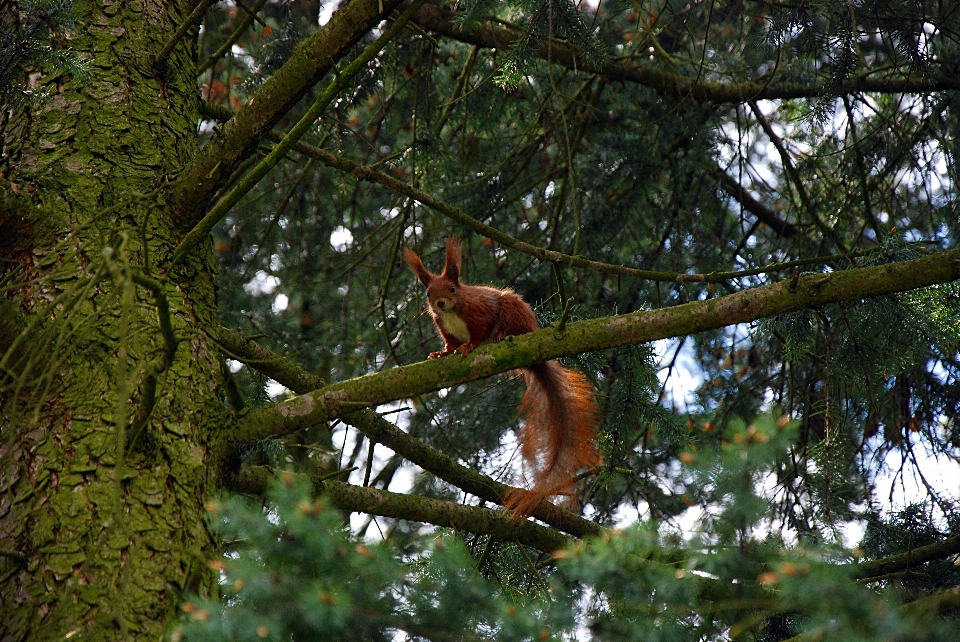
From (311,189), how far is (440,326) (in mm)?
1230

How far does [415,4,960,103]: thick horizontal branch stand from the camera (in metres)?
3.36

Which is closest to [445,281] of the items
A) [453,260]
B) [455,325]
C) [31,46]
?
[453,260]

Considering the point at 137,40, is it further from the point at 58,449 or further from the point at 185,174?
the point at 58,449

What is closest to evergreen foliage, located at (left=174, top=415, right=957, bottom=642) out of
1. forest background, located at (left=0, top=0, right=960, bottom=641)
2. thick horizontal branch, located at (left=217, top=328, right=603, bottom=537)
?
forest background, located at (left=0, top=0, right=960, bottom=641)

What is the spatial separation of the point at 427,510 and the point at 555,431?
691 mm

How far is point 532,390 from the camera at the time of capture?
10.5 feet

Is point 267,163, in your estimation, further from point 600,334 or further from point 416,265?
point 416,265

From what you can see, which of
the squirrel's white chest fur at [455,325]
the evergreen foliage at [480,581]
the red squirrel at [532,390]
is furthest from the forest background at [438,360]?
the squirrel's white chest fur at [455,325]

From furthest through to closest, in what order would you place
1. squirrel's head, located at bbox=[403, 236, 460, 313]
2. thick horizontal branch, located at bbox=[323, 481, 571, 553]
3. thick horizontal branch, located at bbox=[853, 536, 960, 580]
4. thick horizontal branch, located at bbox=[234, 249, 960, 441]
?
squirrel's head, located at bbox=[403, 236, 460, 313] → thick horizontal branch, located at bbox=[853, 536, 960, 580] → thick horizontal branch, located at bbox=[323, 481, 571, 553] → thick horizontal branch, located at bbox=[234, 249, 960, 441]

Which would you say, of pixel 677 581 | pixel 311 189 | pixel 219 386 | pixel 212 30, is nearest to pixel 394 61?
pixel 311 189

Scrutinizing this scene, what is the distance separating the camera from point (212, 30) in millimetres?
4777

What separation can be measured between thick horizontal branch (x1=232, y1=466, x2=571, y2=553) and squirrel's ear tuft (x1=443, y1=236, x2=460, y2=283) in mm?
1198

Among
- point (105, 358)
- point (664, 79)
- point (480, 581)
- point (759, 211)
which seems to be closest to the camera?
point (480, 581)

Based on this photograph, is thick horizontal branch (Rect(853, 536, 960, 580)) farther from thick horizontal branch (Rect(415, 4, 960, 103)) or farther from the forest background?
thick horizontal branch (Rect(415, 4, 960, 103))
